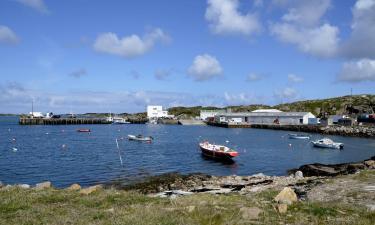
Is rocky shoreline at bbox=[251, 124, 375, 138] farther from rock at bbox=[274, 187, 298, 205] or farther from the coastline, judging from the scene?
rock at bbox=[274, 187, 298, 205]

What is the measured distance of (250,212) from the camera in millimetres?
13438

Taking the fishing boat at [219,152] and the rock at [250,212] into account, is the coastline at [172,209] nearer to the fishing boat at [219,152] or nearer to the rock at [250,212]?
the rock at [250,212]

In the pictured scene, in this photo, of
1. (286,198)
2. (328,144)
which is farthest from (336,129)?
(286,198)

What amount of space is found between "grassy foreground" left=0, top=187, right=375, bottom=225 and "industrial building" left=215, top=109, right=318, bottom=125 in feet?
467

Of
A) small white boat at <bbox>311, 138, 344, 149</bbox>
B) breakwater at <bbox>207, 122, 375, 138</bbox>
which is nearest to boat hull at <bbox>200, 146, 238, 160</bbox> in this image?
small white boat at <bbox>311, 138, 344, 149</bbox>

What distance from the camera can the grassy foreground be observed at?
41.5 ft

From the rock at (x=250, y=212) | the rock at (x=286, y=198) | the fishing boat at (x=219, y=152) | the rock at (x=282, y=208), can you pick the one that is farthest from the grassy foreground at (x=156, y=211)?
the fishing boat at (x=219, y=152)

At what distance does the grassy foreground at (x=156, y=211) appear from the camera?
12.6m

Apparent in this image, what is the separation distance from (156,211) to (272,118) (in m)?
155

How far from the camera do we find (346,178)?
83.0 ft

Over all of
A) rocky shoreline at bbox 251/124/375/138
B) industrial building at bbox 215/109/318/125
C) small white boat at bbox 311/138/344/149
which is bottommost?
small white boat at bbox 311/138/344/149

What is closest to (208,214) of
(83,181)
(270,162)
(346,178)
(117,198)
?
(117,198)

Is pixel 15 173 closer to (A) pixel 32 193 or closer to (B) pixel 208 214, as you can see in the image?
(A) pixel 32 193

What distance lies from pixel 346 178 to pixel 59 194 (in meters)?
17.3
